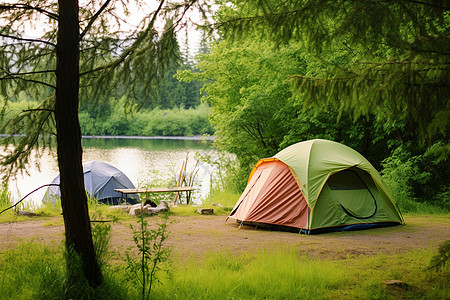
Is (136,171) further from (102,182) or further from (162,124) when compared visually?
(162,124)

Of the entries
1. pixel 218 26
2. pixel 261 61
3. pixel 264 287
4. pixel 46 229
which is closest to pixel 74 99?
pixel 218 26

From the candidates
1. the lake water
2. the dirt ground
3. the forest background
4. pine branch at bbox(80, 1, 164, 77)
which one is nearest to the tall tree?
pine branch at bbox(80, 1, 164, 77)

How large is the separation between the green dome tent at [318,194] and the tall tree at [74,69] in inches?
167

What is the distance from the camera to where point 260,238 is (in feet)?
22.7

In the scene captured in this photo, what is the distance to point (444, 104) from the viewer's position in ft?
12.1

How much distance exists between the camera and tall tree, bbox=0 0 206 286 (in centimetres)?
374

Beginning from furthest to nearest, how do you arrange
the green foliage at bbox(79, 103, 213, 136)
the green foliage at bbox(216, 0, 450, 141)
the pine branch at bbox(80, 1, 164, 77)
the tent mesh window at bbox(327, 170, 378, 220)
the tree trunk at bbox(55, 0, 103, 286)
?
1. the green foliage at bbox(79, 103, 213, 136)
2. the tent mesh window at bbox(327, 170, 378, 220)
3. the pine branch at bbox(80, 1, 164, 77)
4. the tree trunk at bbox(55, 0, 103, 286)
5. the green foliage at bbox(216, 0, 450, 141)

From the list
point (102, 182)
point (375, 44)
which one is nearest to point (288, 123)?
point (102, 182)

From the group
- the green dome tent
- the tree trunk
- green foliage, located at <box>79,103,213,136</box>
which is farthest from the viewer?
green foliage, located at <box>79,103,213,136</box>

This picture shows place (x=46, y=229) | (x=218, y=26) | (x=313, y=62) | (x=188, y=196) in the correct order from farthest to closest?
(x=188, y=196), (x=313, y=62), (x=46, y=229), (x=218, y=26)

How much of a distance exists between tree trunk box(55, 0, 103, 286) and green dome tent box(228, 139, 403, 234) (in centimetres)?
465

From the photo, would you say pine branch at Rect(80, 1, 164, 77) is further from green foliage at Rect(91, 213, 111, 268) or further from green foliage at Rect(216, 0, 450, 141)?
green foliage at Rect(91, 213, 111, 268)

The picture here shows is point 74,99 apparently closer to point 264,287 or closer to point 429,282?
point 264,287

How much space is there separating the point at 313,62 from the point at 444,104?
7.84 m
